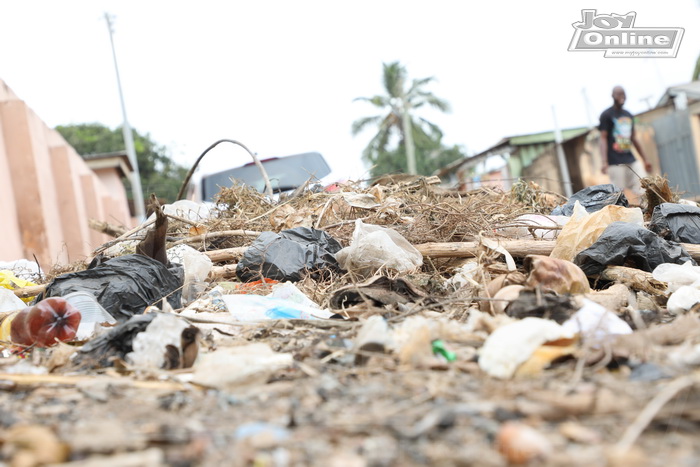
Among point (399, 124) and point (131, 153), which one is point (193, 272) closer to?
point (131, 153)

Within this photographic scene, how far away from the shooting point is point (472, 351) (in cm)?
208

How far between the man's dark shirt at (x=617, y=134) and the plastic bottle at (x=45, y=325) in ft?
20.7

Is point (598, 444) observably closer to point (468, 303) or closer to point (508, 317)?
point (508, 317)

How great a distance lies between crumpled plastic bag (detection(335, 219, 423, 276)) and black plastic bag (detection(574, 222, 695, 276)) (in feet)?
3.19

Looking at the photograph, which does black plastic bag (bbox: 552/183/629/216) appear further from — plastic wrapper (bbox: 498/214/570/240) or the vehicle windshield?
the vehicle windshield

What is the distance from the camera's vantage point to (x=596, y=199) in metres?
4.89

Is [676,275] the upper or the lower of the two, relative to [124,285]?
lower

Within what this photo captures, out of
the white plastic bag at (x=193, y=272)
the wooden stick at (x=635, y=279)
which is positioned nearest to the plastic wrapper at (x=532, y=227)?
the wooden stick at (x=635, y=279)

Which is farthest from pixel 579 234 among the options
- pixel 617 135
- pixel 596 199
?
pixel 617 135

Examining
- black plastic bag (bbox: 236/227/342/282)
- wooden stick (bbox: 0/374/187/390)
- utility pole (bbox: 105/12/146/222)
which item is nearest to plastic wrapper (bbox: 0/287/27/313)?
black plastic bag (bbox: 236/227/342/282)

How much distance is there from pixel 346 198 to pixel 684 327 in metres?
3.07

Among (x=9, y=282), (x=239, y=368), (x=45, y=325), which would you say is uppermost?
(x=9, y=282)

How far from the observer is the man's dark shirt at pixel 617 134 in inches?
281

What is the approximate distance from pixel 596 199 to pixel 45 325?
13.3 feet
